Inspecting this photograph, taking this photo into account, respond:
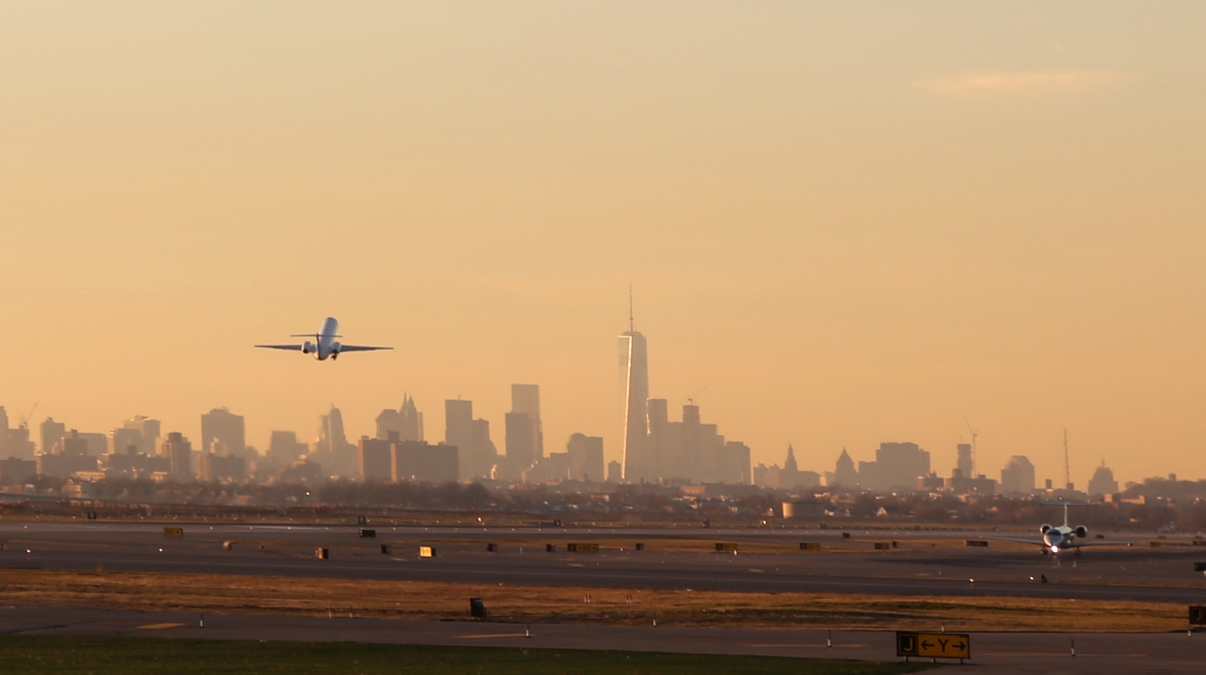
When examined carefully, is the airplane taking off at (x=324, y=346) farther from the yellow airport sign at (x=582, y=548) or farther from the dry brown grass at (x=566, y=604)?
→ the yellow airport sign at (x=582, y=548)

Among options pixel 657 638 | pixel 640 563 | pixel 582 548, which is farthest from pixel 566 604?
pixel 582 548

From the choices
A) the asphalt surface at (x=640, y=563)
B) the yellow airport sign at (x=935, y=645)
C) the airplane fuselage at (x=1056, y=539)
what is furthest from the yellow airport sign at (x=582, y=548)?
the yellow airport sign at (x=935, y=645)

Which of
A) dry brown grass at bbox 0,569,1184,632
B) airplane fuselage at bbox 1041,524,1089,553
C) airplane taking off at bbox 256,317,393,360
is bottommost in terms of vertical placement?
airplane fuselage at bbox 1041,524,1089,553

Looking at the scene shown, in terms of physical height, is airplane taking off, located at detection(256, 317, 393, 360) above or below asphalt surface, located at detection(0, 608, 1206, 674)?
above

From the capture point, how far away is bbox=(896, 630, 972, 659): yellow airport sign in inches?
2383

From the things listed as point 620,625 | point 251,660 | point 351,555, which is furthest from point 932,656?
point 351,555

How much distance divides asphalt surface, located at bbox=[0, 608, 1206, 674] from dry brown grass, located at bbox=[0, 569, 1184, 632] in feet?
15.9

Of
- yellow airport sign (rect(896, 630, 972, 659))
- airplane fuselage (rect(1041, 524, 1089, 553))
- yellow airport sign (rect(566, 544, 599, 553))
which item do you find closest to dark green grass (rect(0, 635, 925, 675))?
yellow airport sign (rect(896, 630, 972, 659))

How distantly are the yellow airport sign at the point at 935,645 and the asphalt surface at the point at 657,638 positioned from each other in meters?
0.76

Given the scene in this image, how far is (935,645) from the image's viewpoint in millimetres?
60938

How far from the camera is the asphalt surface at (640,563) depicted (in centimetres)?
A: 10844

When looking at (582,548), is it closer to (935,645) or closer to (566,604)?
(566,604)

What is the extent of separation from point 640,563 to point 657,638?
6127cm

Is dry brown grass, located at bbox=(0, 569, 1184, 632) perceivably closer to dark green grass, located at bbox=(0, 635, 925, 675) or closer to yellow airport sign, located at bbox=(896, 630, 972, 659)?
dark green grass, located at bbox=(0, 635, 925, 675)
